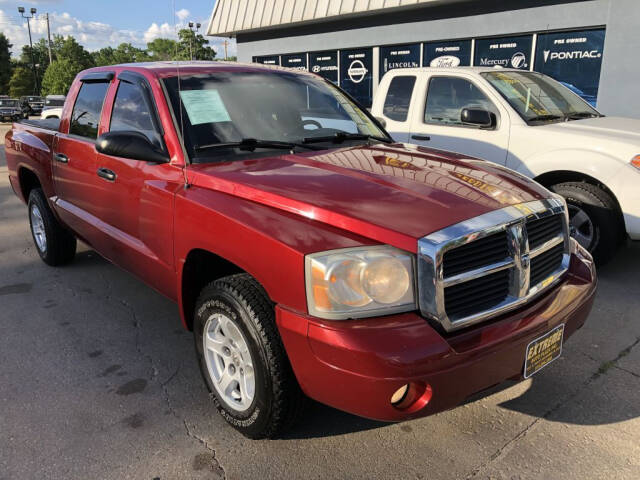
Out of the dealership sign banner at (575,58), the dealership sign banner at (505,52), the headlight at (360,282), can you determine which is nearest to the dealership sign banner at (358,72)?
the dealership sign banner at (505,52)

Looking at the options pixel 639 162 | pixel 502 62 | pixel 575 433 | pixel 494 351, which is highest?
pixel 502 62

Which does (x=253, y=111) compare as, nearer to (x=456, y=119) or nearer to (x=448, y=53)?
(x=456, y=119)

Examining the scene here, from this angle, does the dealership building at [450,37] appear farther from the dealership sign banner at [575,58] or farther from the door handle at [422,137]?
the door handle at [422,137]

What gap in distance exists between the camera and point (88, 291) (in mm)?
4523

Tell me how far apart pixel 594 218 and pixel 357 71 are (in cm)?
1037

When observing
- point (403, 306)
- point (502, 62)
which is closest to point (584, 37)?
point (502, 62)

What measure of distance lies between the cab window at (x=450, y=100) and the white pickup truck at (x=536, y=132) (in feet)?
0.03

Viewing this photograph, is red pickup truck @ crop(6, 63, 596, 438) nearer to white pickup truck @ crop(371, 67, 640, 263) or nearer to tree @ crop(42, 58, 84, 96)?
white pickup truck @ crop(371, 67, 640, 263)

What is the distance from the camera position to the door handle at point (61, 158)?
414cm

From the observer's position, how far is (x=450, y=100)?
5.77 metres

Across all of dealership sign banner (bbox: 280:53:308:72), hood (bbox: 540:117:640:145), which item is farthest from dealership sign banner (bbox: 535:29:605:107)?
dealership sign banner (bbox: 280:53:308:72)

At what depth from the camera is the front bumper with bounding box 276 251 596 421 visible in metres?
1.96

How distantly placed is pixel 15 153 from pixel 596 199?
5.57 metres

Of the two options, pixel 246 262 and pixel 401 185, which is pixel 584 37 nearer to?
pixel 401 185
